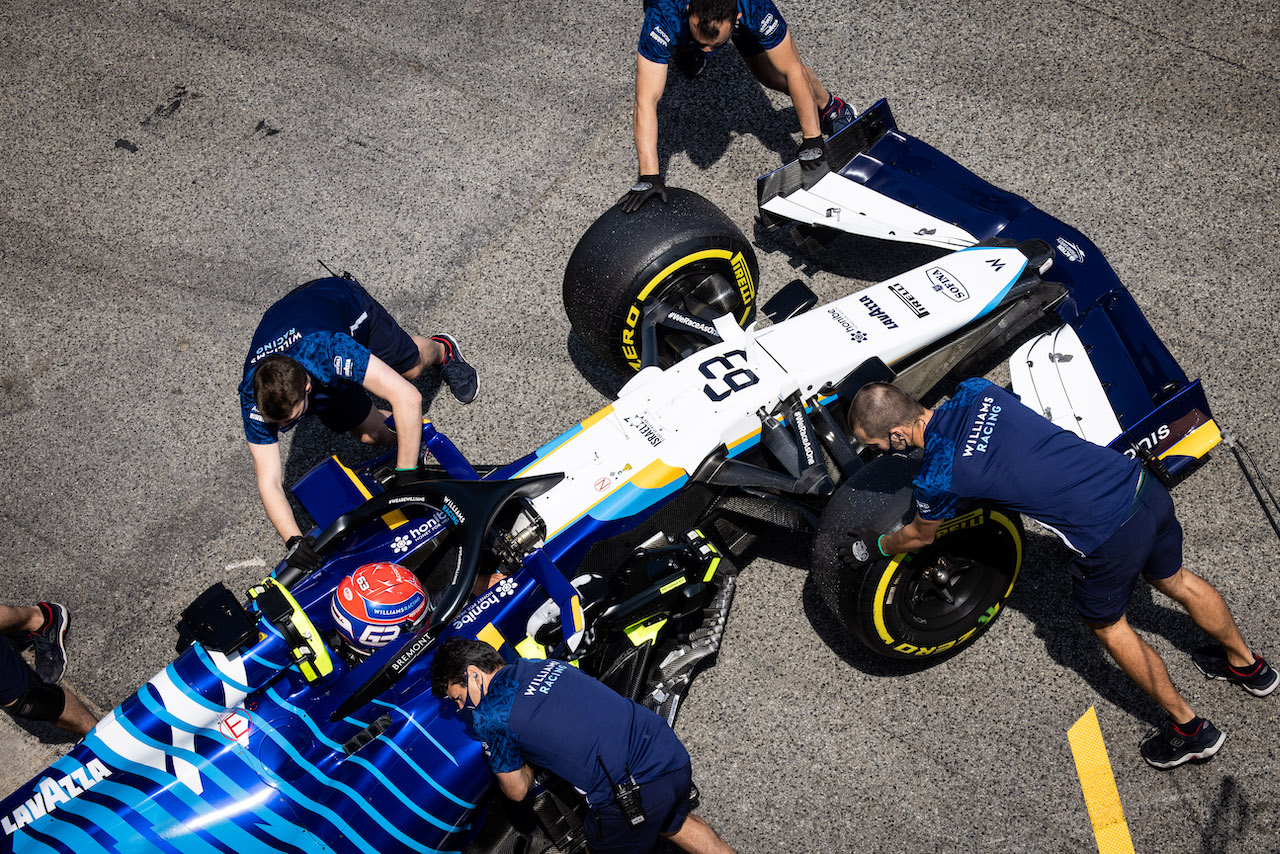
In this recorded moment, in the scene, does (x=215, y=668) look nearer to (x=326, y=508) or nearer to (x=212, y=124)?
(x=326, y=508)

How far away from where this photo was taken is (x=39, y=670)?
509 centimetres

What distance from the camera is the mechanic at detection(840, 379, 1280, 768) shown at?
354 centimetres

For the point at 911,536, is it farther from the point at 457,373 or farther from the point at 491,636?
the point at 457,373

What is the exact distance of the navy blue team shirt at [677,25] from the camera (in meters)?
5.14

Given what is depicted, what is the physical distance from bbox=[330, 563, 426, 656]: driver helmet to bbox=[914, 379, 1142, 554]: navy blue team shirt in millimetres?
1978

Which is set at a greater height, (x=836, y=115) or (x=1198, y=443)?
(x=836, y=115)

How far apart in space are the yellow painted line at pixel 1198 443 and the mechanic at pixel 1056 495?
0.71m

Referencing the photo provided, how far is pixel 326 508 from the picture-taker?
4.35 meters

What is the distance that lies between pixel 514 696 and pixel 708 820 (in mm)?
1385

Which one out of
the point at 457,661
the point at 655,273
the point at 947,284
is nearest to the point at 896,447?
the point at 947,284

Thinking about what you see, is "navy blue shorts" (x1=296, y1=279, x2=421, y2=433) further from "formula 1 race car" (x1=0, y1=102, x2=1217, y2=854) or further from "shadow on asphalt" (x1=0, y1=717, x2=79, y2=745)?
"shadow on asphalt" (x1=0, y1=717, x2=79, y2=745)

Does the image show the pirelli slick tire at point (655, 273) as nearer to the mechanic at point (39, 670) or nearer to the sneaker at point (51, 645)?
the mechanic at point (39, 670)

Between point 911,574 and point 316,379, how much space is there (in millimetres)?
2750

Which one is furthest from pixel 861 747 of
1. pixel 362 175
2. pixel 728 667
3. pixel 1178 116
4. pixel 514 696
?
pixel 362 175
